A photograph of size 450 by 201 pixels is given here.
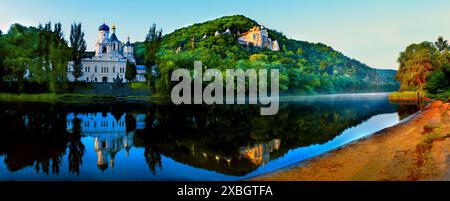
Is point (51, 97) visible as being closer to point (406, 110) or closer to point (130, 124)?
point (130, 124)

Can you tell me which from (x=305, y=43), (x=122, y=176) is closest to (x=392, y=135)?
(x=122, y=176)

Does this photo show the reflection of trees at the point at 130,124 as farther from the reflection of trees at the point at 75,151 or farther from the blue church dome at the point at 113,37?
the blue church dome at the point at 113,37

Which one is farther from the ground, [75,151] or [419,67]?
[419,67]

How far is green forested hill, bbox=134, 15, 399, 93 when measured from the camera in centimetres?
5712

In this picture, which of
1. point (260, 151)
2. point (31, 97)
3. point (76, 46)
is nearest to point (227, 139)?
point (260, 151)

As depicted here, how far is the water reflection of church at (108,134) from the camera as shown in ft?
39.8

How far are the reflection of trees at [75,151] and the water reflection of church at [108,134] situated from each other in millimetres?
463

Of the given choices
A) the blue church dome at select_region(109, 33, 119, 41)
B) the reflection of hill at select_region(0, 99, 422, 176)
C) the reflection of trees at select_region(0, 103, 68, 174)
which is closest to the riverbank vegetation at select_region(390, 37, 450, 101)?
the reflection of hill at select_region(0, 99, 422, 176)

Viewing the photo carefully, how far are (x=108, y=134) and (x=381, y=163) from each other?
12.2 metres

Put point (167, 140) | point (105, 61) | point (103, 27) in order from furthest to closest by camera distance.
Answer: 1. point (103, 27)
2. point (105, 61)
3. point (167, 140)

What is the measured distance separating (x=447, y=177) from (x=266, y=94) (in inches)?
2063

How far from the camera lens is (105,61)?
69.6 meters
